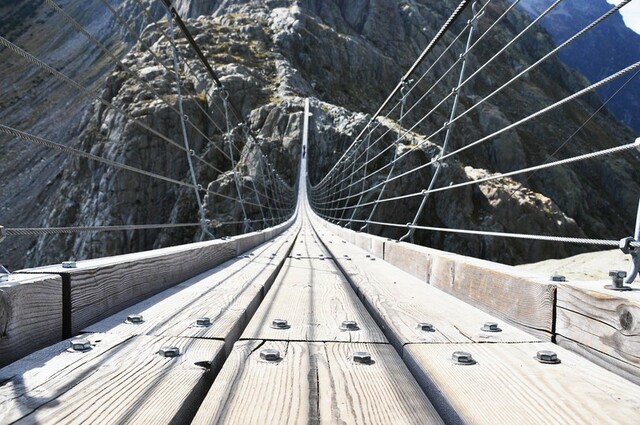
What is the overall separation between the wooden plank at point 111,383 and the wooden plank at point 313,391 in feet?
0.14

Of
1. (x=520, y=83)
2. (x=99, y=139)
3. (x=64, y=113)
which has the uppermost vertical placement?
(x=520, y=83)

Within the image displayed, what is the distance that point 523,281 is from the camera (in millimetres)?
1222

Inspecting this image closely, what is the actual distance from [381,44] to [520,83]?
18.7 metres

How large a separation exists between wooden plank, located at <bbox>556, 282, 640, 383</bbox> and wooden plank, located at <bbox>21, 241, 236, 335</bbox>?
1.13m

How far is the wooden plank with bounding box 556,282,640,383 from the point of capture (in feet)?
2.82

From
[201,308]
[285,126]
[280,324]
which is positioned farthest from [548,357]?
[285,126]

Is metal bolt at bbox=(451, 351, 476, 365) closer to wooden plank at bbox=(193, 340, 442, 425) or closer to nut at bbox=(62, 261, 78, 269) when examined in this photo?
wooden plank at bbox=(193, 340, 442, 425)

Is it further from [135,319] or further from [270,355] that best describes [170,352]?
[135,319]

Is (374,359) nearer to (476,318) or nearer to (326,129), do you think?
(476,318)

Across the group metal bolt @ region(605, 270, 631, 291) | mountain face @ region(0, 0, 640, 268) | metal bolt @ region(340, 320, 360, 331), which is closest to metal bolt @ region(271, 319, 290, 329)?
metal bolt @ region(340, 320, 360, 331)

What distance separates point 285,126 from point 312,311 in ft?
75.6

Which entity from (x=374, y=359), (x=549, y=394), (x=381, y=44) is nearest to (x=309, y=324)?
(x=374, y=359)

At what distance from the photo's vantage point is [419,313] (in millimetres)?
1396

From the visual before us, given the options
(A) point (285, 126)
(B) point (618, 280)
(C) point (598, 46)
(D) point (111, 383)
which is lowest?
(D) point (111, 383)
